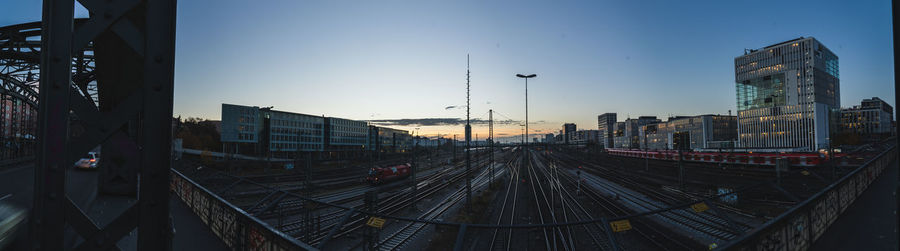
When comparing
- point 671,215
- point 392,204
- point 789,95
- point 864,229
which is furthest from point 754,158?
point 789,95

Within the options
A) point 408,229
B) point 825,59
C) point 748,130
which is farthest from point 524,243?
point 825,59

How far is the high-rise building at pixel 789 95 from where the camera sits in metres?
69.1

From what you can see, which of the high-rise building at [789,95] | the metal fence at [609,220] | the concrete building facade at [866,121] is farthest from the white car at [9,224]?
the concrete building facade at [866,121]

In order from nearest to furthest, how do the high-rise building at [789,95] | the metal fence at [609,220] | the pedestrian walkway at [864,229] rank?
Result: the metal fence at [609,220]
the pedestrian walkway at [864,229]
the high-rise building at [789,95]

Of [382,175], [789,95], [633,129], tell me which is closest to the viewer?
[382,175]

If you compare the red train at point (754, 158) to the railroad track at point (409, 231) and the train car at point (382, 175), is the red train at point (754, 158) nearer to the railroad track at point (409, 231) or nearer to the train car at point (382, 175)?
the railroad track at point (409, 231)

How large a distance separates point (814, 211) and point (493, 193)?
21.9 meters

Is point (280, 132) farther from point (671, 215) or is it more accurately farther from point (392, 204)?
point (671, 215)

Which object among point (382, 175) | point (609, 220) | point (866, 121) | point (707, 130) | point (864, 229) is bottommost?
point (382, 175)

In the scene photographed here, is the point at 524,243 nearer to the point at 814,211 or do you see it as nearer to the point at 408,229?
the point at 408,229

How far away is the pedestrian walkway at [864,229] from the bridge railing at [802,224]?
0.14 m

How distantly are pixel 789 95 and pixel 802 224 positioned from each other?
103m

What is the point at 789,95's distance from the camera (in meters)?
73.4

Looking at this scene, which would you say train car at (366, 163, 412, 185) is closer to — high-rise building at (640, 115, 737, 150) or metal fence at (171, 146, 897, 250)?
metal fence at (171, 146, 897, 250)
